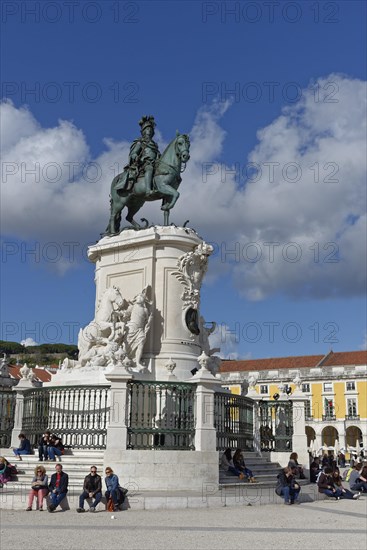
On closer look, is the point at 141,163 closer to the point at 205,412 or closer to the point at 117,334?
the point at 117,334

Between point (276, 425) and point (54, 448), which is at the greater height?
point (276, 425)

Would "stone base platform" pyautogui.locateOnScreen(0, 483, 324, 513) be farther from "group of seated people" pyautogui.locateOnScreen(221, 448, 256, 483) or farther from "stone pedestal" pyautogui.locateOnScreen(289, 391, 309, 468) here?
"stone pedestal" pyautogui.locateOnScreen(289, 391, 309, 468)

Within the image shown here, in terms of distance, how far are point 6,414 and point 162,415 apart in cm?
556

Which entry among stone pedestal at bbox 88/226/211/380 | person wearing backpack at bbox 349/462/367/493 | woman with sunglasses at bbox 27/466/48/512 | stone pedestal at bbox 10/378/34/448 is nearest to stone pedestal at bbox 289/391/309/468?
person wearing backpack at bbox 349/462/367/493

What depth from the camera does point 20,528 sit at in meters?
8.73

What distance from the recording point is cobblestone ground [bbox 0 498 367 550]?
25.0ft

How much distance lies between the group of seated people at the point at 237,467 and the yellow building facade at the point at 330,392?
50509mm

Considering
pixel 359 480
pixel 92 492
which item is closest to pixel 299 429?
pixel 359 480

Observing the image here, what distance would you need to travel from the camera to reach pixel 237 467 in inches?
524

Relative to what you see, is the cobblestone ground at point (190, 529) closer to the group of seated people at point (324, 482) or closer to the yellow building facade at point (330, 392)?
the group of seated people at point (324, 482)

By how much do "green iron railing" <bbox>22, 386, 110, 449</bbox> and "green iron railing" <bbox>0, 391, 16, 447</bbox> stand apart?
1.96 m

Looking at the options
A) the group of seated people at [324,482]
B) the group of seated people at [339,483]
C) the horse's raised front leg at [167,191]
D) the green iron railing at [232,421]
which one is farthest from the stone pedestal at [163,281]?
the group of seated people at [339,483]

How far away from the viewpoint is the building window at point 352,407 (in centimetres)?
6494

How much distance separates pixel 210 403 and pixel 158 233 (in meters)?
5.09
